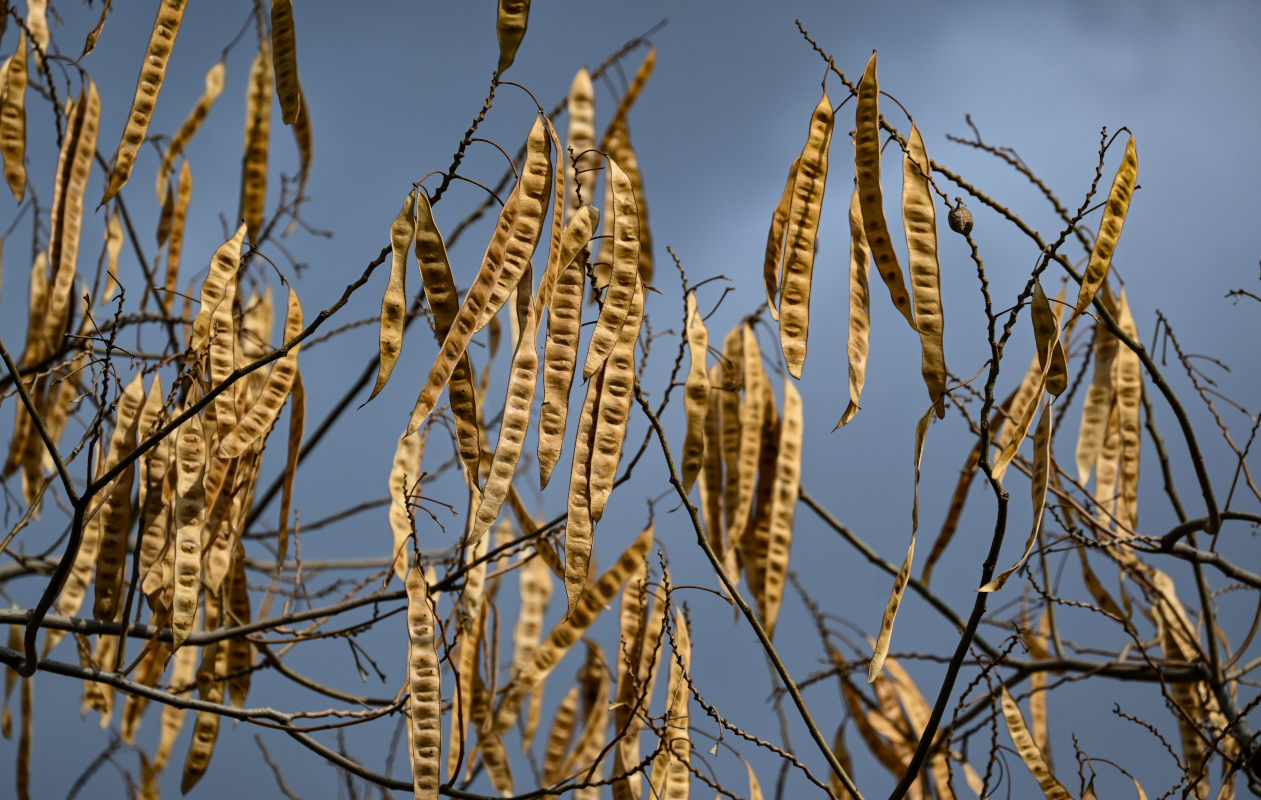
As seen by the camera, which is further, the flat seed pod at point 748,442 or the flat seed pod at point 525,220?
the flat seed pod at point 748,442

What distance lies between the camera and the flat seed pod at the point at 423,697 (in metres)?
1.07

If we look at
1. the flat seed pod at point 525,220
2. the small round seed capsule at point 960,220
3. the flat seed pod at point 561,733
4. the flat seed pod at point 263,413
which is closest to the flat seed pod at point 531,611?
the flat seed pod at point 561,733

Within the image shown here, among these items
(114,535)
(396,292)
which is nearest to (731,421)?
(396,292)

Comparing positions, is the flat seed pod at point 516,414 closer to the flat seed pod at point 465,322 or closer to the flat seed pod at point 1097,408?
the flat seed pod at point 465,322

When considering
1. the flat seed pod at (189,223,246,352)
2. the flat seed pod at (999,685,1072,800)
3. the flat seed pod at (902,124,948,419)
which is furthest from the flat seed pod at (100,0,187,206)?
the flat seed pod at (999,685,1072,800)

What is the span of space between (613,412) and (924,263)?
0.35 meters

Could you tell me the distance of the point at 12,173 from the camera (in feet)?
5.01

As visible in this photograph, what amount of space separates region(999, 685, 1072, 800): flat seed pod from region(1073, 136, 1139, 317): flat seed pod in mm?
558

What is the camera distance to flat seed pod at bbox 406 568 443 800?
1.07 metres

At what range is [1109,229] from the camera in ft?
3.50

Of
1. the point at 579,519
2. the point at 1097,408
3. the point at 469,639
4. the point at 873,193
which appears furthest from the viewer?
the point at 1097,408

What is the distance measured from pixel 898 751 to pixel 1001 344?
0.89 metres

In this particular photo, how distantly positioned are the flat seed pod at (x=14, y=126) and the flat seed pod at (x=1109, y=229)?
143cm

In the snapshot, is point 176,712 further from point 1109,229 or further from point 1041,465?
point 1109,229
